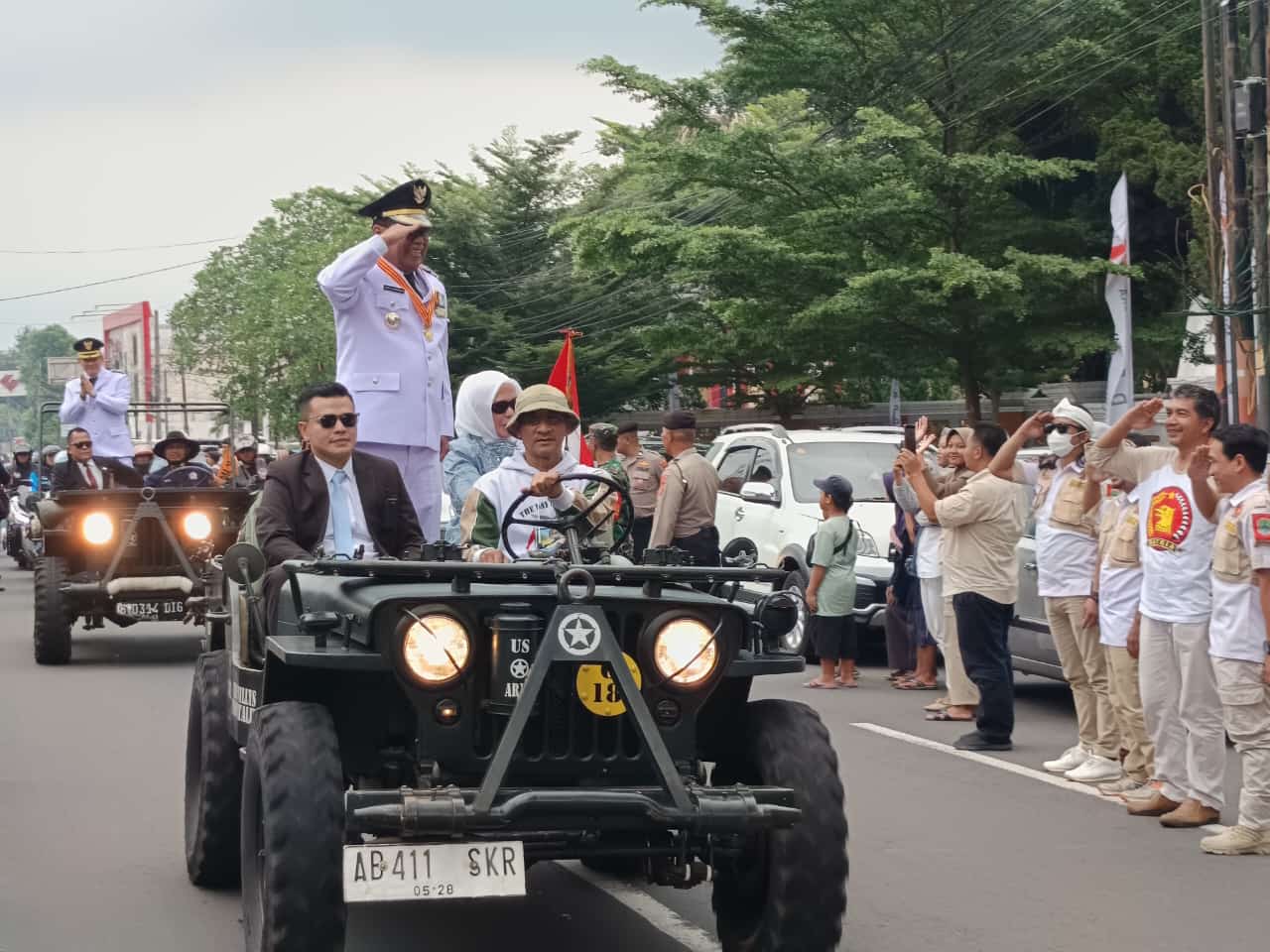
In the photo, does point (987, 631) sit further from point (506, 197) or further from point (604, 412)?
point (506, 197)

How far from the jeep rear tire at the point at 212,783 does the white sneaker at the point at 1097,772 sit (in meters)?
4.61

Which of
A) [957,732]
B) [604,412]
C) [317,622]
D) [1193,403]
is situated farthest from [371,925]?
Result: [604,412]

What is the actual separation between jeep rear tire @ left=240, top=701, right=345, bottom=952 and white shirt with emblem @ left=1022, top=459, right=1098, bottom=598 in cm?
549

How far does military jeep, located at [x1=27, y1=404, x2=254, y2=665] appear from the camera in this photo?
580 inches

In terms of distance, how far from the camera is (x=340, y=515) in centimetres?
691

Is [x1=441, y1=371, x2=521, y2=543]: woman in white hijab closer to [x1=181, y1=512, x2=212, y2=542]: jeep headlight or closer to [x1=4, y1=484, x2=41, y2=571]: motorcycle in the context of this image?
[x1=181, y1=512, x2=212, y2=542]: jeep headlight

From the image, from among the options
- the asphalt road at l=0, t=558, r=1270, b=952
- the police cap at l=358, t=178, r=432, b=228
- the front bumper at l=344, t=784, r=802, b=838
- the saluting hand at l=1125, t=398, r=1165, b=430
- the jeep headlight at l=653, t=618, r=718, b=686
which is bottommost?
the asphalt road at l=0, t=558, r=1270, b=952

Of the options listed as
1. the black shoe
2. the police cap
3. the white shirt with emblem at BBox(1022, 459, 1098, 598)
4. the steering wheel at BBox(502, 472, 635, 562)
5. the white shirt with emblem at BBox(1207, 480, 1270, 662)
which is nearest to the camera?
the steering wheel at BBox(502, 472, 635, 562)

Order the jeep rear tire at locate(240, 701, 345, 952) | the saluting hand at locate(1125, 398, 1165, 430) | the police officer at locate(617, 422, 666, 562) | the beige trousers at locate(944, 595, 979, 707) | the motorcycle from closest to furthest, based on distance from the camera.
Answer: the jeep rear tire at locate(240, 701, 345, 952), the saluting hand at locate(1125, 398, 1165, 430), the beige trousers at locate(944, 595, 979, 707), the police officer at locate(617, 422, 666, 562), the motorcycle

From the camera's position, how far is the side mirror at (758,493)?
15781 mm

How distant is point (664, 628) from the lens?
17.2 ft

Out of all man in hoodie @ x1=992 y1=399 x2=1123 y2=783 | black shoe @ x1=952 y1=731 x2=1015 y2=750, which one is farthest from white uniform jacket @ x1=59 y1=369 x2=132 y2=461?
man in hoodie @ x1=992 y1=399 x2=1123 y2=783

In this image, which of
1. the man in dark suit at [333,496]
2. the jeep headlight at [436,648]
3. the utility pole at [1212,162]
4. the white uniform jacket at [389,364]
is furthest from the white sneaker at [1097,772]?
the utility pole at [1212,162]

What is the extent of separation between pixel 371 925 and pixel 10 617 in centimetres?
1486
